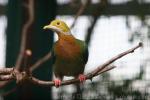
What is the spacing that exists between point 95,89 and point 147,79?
207mm

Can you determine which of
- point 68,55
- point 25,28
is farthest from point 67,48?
point 25,28

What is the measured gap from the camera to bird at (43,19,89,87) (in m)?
1.44

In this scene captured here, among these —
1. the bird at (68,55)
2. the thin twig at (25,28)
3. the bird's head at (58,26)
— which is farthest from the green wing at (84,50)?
the thin twig at (25,28)

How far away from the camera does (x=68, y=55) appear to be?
1.48 m

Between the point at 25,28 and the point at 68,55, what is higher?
the point at 25,28

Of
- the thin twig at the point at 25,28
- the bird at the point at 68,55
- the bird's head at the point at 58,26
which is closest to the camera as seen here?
the bird's head at the point at 58,26

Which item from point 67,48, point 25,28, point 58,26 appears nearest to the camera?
point 58,26

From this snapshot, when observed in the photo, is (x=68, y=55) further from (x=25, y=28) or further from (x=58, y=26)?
(x=25, y=28)

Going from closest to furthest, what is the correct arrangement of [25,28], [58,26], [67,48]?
[58,26] < [67,48] < [25,28]

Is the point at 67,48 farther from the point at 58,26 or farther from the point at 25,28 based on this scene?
the point at 25,28

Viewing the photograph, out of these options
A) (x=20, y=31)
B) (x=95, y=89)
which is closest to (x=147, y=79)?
(x=95, y=89)

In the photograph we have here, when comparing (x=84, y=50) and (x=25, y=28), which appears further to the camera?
(x=25, y=28)

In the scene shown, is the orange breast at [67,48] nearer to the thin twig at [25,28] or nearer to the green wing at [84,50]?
the green wing at [84,50]

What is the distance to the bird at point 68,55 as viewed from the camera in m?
1.44
